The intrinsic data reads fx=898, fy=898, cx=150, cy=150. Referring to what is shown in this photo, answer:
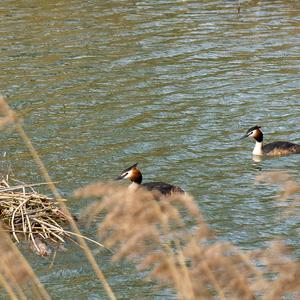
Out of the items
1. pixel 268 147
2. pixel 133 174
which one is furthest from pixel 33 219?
pixel 268 147

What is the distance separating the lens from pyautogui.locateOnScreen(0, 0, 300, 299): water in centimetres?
1006

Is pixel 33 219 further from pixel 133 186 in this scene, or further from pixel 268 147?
pixel 268 147

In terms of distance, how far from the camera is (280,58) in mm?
17562

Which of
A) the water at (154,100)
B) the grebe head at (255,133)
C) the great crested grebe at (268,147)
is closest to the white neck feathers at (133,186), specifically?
the water at (154,100)

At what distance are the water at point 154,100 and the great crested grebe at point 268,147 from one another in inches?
5.5

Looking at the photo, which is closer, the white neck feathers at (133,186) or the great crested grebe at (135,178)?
the white neck feathers at (133,186)

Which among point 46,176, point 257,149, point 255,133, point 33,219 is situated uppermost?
point 46,176

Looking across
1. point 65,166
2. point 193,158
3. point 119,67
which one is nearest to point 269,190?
point 193,158

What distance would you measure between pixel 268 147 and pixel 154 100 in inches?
123

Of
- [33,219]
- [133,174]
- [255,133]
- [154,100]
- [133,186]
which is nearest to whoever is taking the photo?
[33,219]

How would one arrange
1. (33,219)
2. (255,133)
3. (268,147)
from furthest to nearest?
(255,133), (268,147), (33,219)

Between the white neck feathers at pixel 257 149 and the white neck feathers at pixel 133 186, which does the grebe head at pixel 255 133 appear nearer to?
the white neck feathers at pixel 257 149

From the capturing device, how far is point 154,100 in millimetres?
15227

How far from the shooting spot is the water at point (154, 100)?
10062mm
